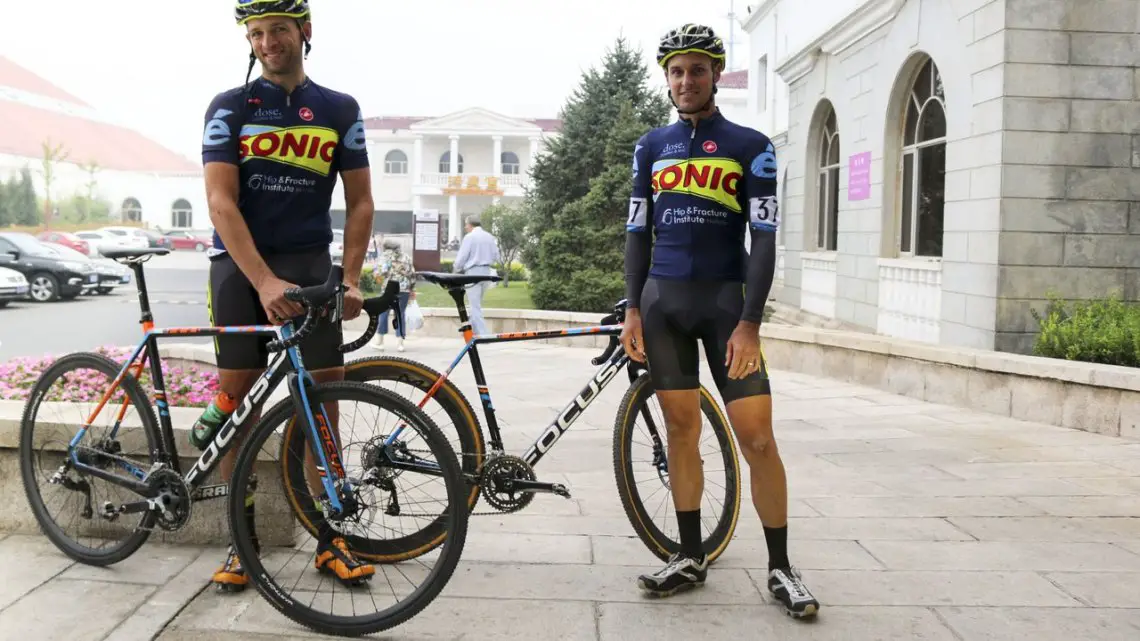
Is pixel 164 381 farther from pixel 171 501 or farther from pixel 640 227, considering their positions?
pixel 640 227

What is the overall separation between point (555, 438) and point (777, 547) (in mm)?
1001

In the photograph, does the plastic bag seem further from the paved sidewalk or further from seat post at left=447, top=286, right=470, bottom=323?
seat post at left=447, top=286, right=470, bottom=323

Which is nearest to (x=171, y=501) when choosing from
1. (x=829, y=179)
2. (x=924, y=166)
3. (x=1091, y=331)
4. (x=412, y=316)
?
(x=1091, y=331)

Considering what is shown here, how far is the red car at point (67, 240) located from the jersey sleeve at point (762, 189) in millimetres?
23671

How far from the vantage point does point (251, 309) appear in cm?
380

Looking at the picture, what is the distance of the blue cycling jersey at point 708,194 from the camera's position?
3.63 m

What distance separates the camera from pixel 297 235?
373 centimetres

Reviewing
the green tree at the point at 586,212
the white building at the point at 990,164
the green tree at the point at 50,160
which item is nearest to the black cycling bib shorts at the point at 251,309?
the white building at the point at 990,164

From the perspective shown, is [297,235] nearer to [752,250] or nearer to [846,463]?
[752,250]

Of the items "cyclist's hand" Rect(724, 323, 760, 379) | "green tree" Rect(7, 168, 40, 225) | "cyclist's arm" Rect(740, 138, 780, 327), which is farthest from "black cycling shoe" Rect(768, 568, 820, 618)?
"green tree" Rect(7, 168, 40, 225)

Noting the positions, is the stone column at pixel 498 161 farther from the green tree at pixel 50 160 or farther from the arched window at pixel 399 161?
the green tree at pixel 50 160

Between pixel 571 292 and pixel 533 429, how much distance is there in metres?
12.9

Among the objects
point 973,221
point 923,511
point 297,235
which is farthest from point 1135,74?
point 297,235

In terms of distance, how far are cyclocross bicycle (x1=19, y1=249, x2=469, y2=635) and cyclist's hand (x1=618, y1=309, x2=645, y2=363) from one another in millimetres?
880
